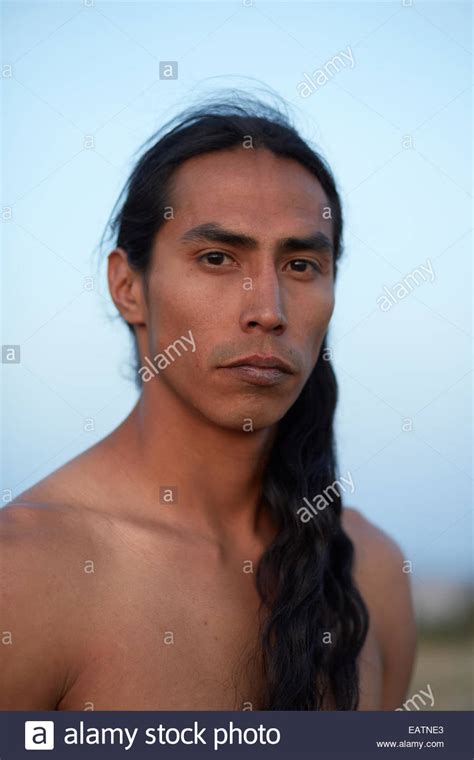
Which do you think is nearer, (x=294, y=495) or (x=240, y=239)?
(x=240, y=239)

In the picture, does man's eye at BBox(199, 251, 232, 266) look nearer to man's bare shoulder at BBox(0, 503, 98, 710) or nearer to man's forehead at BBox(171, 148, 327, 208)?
man's forehead at BBox(171, 148, 327, 208)

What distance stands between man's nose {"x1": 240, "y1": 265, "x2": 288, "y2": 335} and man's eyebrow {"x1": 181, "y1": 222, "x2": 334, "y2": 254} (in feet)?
0.53

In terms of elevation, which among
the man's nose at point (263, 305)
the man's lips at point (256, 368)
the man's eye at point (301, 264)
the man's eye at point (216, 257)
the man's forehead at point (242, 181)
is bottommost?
the man's lips at point (256, 368)

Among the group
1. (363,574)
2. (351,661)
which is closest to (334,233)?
(363,574)

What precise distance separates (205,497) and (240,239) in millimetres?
1300

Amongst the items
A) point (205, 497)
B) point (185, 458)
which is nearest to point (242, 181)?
point (185, 458)

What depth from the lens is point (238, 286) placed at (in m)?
4.82

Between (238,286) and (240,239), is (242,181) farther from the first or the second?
(238,286)

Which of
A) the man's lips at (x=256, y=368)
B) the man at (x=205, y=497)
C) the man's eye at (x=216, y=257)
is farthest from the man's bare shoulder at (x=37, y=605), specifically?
the man's eye at (x=216, y=257)

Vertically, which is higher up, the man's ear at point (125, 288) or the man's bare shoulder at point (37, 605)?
the man's ear at point (125, 288)

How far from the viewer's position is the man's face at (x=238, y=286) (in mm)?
4762

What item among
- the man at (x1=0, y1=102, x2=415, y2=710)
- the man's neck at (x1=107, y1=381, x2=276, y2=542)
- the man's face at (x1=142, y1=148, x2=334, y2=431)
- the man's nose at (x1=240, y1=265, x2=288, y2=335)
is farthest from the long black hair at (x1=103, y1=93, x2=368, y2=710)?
the man's nose at (x1=240, y1=265, x2=288, y2=335)

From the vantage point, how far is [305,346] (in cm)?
500

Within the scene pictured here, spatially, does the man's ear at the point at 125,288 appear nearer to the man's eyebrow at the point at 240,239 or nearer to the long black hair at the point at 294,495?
the long black hair at the point at 294,495
